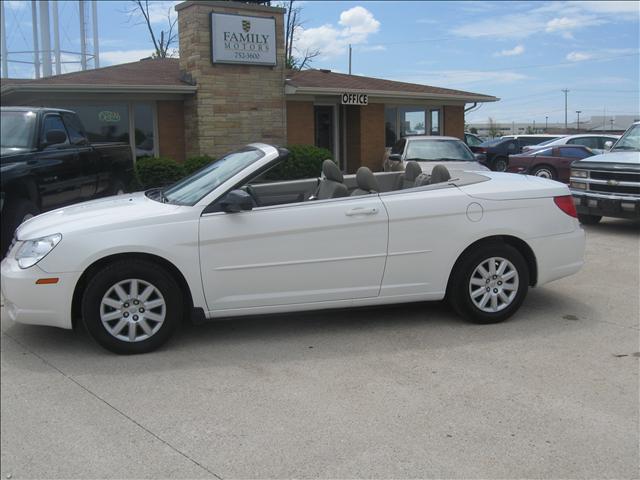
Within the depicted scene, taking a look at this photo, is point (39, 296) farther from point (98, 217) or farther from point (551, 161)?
point (551, 161)

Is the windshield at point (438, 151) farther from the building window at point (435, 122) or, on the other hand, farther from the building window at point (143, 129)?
the building window at point (435, 122)

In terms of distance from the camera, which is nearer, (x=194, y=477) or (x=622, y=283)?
(x=194, y=477)

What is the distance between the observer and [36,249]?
481cm

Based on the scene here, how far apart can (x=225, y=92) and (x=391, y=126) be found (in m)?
7.00

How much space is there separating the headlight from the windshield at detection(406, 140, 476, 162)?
10694 mm

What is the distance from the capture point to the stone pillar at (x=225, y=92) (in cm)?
1570

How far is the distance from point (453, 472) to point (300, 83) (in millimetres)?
15459

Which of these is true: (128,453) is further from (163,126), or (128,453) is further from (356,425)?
(163,126)

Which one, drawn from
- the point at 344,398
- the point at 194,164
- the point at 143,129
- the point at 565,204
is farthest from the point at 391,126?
the point at 344,398

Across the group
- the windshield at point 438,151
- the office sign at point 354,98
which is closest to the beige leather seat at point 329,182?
the windshield at point 438,151

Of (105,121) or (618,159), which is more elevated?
(105,121)

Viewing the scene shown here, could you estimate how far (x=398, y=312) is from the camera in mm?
6051

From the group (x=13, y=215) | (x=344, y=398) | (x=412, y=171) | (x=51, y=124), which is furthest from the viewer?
(x=51, y=124)

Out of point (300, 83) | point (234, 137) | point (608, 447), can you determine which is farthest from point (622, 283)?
point (300, 83)
